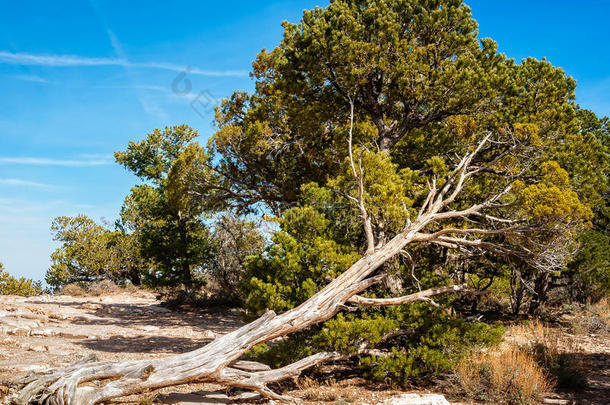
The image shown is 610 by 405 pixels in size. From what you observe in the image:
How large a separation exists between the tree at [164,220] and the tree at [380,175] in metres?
4.38

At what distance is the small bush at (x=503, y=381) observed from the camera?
21.6 feet

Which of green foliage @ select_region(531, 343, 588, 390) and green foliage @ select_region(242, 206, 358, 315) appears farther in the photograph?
green foliage @ select_region(242, 206, 358, 315)

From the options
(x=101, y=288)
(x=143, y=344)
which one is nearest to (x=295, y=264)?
(x=143, y=344)

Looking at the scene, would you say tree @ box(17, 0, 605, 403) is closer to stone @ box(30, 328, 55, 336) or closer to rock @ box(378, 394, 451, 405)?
rock @ box(378, 394, 451, 405)

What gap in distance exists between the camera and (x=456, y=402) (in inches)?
263

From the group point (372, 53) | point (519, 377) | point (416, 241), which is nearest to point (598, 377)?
point (519, 377)

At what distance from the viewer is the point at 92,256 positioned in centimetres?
2105

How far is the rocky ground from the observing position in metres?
6.84

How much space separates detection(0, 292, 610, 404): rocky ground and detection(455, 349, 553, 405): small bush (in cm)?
41

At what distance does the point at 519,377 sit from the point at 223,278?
14.3 meters

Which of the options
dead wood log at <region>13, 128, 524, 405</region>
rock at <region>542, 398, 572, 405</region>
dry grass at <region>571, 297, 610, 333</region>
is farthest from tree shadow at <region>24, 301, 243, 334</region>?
dry grass at <region>571, 297, 610, 333</region>

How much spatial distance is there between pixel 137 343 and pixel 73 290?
1442 centimetres

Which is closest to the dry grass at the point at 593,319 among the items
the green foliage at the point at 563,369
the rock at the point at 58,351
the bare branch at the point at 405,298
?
the green foliage at the point at 563,369

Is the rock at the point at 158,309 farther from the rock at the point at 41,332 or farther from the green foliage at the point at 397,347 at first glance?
the green foliage at the point at 397,347
